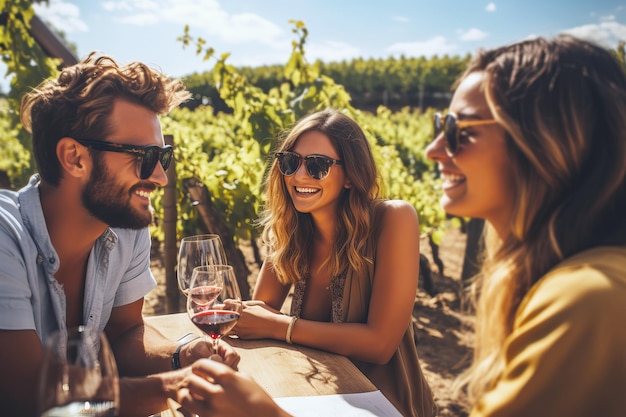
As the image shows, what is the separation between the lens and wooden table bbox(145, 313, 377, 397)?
1.79 metres

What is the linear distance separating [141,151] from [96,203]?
273 millimetres

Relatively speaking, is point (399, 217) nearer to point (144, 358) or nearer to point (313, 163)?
point (313, 163)

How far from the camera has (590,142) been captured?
119 cm

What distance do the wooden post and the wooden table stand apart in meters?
1.97

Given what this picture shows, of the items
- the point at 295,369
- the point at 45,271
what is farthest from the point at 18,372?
the point at 295,369

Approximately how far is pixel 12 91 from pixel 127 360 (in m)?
4.41

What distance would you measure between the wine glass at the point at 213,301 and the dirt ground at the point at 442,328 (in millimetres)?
2339

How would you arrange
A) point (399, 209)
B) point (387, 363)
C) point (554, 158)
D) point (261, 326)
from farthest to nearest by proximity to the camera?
point (399, 209)
point (387, 363)
point (261, 326)
point (554, 158)

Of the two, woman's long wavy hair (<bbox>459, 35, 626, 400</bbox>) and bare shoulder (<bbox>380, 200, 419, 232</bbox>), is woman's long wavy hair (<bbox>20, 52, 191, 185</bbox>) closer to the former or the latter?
bare shoulder (<bbox>380, 200, 419, 232</bbox>)

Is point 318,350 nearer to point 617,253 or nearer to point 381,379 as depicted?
point 381,379

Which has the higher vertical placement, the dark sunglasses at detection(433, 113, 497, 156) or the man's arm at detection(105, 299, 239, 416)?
the dark sunglasses at detection(433, 113, 497, 156)

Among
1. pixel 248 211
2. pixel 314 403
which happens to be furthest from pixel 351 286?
pixel 248 211

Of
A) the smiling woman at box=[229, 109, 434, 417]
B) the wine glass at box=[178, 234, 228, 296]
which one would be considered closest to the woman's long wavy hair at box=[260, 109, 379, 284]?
the smiling woman at box=[229, 109, 434, 417]

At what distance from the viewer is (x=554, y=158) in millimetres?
1188
